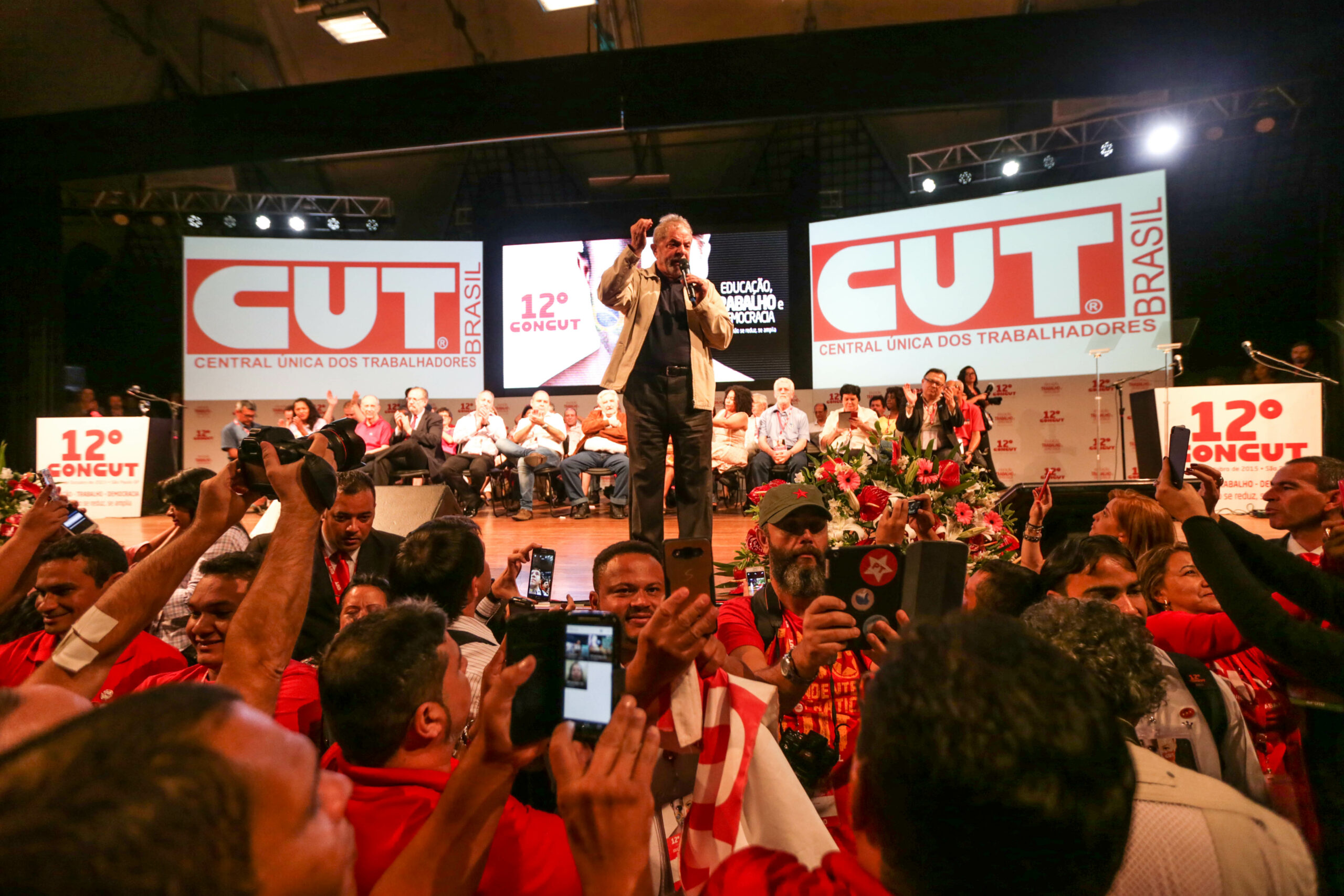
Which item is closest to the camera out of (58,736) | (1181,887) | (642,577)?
(58,736)

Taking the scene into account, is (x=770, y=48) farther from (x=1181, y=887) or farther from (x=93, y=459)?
(x=93, y=459)

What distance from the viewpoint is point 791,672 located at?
1536mm

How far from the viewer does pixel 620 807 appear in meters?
0.68

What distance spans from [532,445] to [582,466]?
675 millimetres

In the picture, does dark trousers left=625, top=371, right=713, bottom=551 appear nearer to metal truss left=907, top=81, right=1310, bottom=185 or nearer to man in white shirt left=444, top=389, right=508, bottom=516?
man in white shirt left=444, top=389, right=508, bottom=516

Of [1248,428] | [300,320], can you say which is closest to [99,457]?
[300,320]

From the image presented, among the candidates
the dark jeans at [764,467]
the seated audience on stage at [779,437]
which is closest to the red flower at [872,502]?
the dark jeans at [764,467]

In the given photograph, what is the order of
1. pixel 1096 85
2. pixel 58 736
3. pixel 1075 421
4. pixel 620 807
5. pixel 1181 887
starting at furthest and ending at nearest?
1. pixel 1075 421
2. pixel 1096 85
3. pixel 1181 887
4. pixel 620 807
5. pixel 58 736

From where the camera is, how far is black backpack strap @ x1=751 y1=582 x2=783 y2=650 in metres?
2.25

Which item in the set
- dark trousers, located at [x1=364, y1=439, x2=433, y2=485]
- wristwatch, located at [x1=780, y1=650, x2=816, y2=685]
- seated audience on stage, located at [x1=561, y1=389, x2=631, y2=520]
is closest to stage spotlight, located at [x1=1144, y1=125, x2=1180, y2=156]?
seated audience on stage, located at [x1=561, y1=389, x2=631, y2=520]

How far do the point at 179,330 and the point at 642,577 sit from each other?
12260mm

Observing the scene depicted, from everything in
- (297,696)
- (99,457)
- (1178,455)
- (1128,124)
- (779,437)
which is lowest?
(297,696)

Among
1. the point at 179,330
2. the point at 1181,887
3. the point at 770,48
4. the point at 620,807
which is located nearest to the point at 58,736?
the point at 620,807

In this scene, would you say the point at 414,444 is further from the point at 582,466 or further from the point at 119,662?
the point at 119,662
